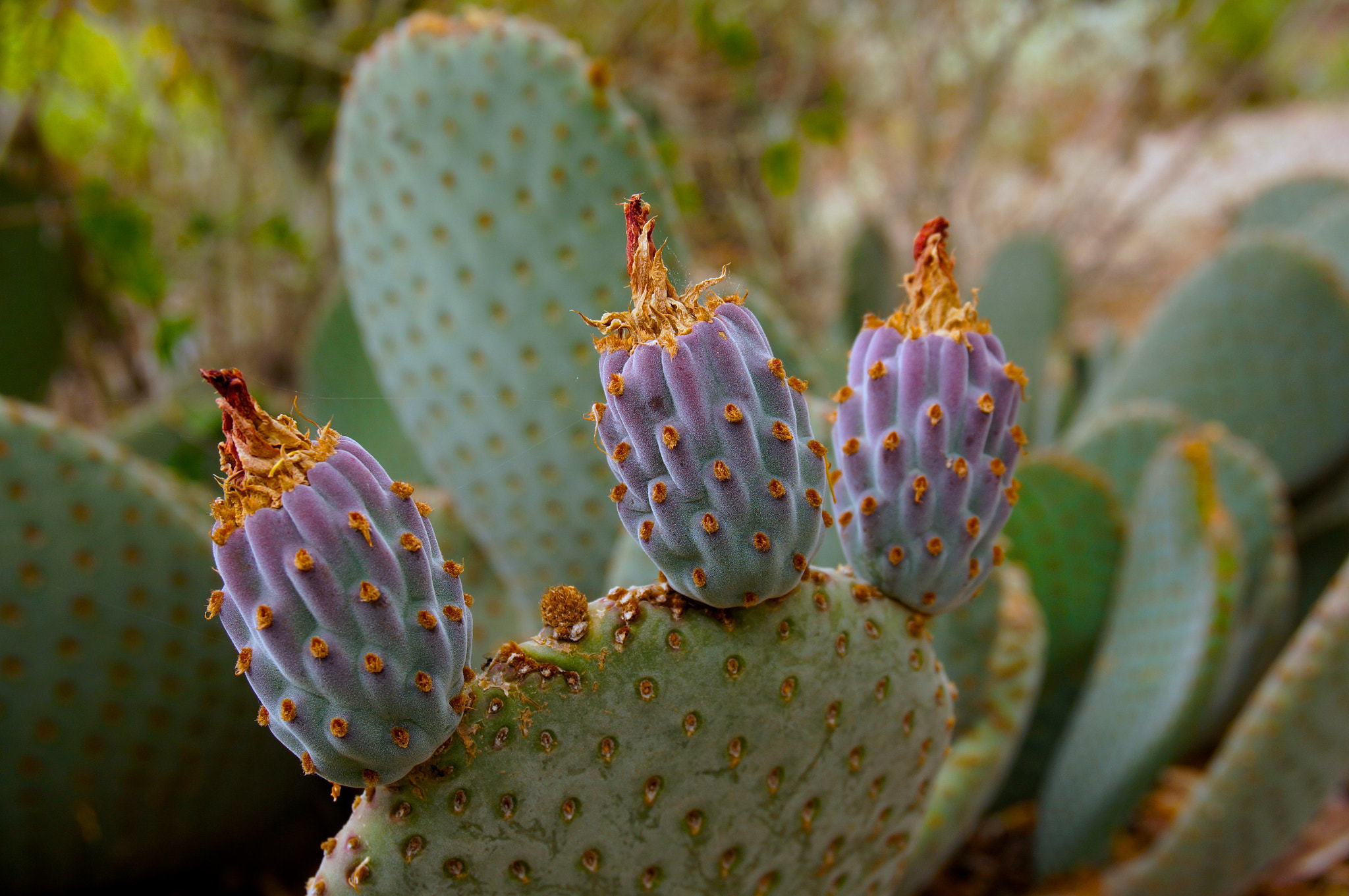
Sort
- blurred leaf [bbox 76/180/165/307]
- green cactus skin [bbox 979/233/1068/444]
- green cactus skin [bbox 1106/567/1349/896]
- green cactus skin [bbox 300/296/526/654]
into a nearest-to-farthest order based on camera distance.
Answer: green cactus skin [bbox 1106/567/1349/896] → green cactus skin [bbox 300/296/526/654] → blurred leaf [bbox 76/180/165/307] → green cactus skin [bbox 979/233/1068/444]

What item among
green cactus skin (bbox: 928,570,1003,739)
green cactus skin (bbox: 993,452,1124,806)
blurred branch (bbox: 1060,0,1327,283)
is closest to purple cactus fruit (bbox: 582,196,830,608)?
green cactus skin (bbox: 928,570,1003,739)

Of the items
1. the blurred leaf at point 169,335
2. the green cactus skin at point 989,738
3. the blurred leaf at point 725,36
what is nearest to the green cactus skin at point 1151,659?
the green cactus skin at point 989,738

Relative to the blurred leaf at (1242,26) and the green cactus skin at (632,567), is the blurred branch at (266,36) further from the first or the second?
the blurred leaf at (1242,26)

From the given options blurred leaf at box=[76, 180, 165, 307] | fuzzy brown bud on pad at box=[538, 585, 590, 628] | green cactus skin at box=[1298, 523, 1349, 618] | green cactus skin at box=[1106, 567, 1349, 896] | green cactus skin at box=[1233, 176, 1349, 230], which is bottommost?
green cactus skin at box=[1106, 567, 1349, 896]

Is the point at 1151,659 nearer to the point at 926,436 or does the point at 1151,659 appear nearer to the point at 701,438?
the point at 926,436

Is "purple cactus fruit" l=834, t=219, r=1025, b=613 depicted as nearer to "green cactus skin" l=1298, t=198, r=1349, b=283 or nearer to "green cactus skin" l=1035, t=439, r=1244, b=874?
"green cactus skin" l=1035, t=439, r=1244, b=874

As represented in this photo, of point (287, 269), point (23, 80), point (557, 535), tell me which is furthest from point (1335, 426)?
point (23, 80)

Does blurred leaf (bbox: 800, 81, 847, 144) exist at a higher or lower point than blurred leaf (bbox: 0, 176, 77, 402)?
higher
